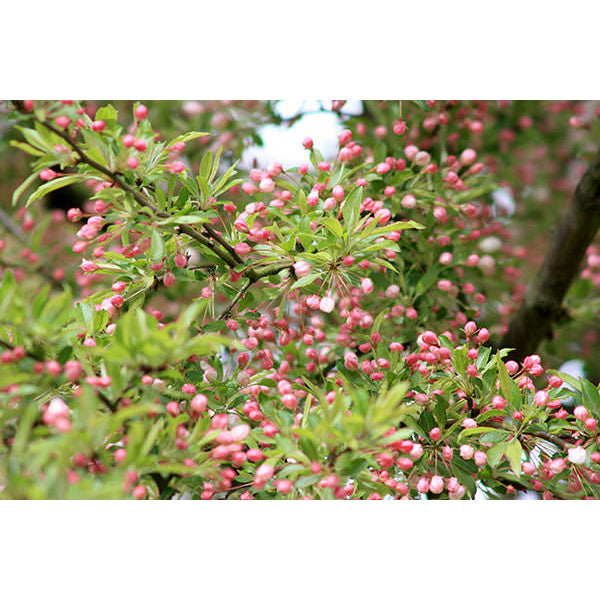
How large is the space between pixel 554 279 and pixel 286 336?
0.77m

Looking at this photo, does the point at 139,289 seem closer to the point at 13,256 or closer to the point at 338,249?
the point at 338,249

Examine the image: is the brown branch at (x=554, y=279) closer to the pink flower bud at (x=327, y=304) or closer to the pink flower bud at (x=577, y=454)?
the pink flower bud at (x=577, y=454)

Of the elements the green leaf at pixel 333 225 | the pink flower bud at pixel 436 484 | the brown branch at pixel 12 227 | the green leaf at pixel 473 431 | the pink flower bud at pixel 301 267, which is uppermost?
the green leaf at pixel 333 225

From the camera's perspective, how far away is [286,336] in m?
1.16

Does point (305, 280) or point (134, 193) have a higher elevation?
point (134, 193)

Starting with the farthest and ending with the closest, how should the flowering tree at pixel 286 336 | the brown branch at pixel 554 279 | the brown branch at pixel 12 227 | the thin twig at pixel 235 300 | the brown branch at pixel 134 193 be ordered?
the brown branch at pixel 12 227, the brown branch at pixel 554 279, the thin twig at pixel 235 300, the brown branch at pixel 134 193, the flowering tree at pixel 286 336

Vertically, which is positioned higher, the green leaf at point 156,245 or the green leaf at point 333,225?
the green leaf at point 333,225

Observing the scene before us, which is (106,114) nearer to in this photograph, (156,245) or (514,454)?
(156,245)

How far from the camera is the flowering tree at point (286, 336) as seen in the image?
0.71 m

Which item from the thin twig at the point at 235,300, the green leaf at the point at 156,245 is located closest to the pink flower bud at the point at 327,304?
the thin twig at the point at 235,300

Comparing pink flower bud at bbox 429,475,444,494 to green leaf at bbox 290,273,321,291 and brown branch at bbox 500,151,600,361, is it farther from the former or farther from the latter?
brown branch at bbox 500,151,600,361

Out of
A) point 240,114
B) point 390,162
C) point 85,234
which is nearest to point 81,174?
point 85,234

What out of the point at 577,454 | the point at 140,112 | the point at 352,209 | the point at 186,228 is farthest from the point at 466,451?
the point at 140,112

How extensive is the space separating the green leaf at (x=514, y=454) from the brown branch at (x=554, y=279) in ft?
1.72
